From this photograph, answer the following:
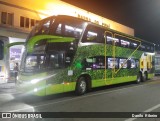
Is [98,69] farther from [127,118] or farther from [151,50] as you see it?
[151,50]

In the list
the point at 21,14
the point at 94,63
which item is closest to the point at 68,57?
the point at 94,63

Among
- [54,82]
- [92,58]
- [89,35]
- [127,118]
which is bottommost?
[127,118]

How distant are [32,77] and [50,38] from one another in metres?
1.96

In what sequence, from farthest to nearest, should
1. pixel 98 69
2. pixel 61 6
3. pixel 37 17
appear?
pixel 61 6
pixel 37 17
pixel 98 69

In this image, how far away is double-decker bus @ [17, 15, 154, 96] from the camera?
11.8 m

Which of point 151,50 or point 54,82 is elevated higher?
point 151,50

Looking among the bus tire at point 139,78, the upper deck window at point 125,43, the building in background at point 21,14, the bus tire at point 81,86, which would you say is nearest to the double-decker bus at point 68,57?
the bus tire at point 81,86

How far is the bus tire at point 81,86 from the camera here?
45.1ft

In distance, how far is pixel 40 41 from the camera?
12.0 metres

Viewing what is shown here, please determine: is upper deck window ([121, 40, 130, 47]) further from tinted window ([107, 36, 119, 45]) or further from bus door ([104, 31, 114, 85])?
bus door ([104, 31, 114, 85])

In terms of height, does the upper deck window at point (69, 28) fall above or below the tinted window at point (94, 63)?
above

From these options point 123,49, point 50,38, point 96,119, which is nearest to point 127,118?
point 96,119

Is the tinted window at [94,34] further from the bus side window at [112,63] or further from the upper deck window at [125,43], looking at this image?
the upper deck window at [125,43]

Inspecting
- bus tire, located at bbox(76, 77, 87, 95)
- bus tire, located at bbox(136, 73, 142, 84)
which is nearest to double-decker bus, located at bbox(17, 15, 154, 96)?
bus tire, located at bbox(76, 77, 87, 95)
